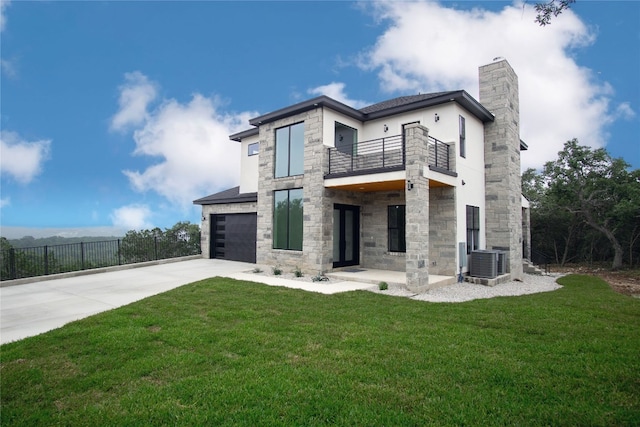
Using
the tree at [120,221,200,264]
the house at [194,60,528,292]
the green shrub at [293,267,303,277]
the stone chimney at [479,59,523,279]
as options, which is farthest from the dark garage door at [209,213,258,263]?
the stone chimney at [479,59,523,279]

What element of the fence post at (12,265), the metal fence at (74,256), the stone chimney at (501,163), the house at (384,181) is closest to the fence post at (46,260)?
the metal fence at (74,256)

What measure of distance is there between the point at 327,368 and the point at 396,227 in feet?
30.3

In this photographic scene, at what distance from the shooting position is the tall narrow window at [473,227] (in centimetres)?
1261

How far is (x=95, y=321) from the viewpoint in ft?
20.8

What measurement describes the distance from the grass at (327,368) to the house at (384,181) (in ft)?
16.9

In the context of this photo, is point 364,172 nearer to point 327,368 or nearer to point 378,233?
point 378,233

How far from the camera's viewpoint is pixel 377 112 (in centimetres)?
1297

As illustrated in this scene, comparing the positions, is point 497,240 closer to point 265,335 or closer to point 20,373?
point 265,335

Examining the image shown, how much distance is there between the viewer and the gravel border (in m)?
9.05

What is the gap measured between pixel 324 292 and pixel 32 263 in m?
11.7

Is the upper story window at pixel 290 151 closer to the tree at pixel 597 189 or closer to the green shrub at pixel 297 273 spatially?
the green shrub at pixel 297 273

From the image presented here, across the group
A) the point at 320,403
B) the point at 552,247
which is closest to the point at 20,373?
the point at 320,403

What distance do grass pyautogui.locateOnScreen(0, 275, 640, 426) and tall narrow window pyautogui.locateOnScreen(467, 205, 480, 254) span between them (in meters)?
5.47

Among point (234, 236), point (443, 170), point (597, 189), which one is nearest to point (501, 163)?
point (443, 170)
